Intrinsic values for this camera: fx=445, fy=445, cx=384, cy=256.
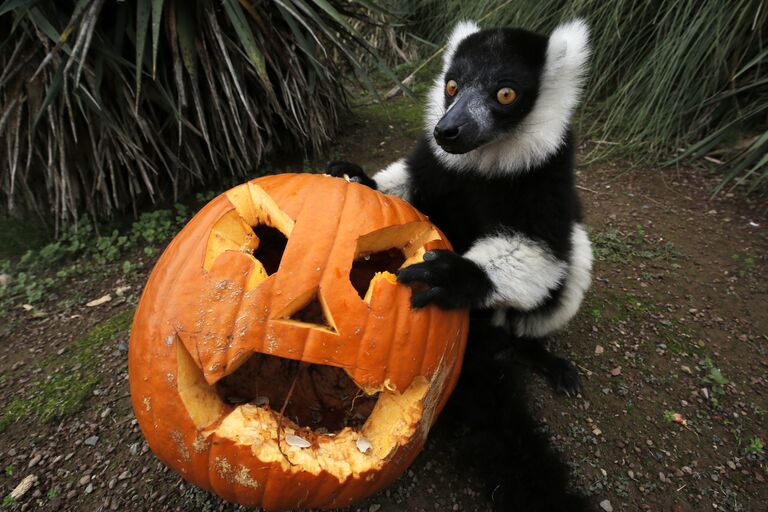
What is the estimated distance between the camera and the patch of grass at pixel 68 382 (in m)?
2.05

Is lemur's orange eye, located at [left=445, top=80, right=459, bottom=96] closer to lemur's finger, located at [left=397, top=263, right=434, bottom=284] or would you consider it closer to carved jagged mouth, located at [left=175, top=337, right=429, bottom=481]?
lemur's finger, located at [left=397, top=263, right=434, bottom=284]

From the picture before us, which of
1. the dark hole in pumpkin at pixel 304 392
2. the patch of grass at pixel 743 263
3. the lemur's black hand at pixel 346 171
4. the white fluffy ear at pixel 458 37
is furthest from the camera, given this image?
the patch of grass at pixel 743 263

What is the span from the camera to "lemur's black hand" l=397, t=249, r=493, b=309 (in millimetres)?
1552

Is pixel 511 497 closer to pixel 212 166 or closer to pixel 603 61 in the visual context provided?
pixel 212 166

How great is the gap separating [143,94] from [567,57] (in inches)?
98.3

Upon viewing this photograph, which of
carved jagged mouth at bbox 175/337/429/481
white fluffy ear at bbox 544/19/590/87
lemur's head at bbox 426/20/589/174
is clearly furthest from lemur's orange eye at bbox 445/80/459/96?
carved jagged mouth at bbox 175/337/429/481

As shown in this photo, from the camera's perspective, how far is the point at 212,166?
3367 mm

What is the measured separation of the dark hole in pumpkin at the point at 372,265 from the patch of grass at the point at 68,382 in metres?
1.44

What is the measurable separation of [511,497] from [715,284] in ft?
7.24

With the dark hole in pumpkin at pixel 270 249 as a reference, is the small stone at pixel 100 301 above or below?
below

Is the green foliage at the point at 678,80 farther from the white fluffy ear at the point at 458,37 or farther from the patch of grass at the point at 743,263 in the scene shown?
the white fluffy ear at the point at 458,37

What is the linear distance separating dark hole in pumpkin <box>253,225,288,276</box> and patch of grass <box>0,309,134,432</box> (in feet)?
3.71

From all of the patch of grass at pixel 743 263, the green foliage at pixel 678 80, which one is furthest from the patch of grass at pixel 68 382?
the green foliage at pixel 678 80

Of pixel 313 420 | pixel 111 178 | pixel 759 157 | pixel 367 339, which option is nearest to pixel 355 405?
pixel 313 420
